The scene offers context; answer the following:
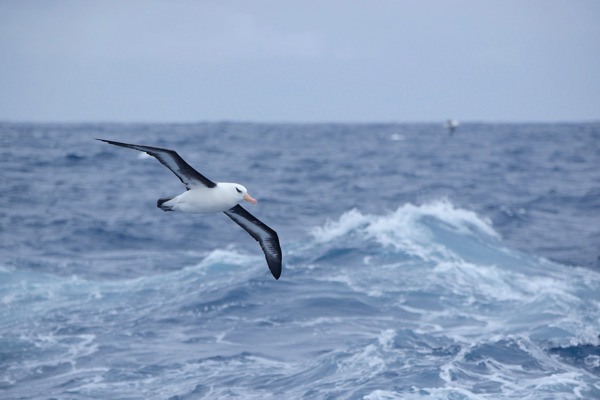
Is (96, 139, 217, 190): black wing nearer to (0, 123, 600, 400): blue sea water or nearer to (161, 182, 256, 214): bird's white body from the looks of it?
(161, 182, 256, 214): bird's white body

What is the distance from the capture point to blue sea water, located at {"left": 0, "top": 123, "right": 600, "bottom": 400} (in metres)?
11.7

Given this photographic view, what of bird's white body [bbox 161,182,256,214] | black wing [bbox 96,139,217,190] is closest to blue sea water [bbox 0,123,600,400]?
bird's white body [bbox 161,182,256,214]

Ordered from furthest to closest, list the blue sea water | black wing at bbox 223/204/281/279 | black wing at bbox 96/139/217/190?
the blue sea water
black wing at bbox 223/204/281/279
black wing at bbox 96/139/217/190

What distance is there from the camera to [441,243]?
20.5 meters

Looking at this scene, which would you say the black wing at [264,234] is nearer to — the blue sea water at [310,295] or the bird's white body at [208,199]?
the bird's white body at [208,199]

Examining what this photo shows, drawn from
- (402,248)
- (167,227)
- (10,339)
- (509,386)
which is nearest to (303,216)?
(167,227)

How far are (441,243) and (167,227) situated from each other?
766cm

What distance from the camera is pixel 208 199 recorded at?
9.23 metres

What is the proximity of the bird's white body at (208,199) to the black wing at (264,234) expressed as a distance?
1.09 m

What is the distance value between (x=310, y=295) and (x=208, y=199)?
6902mm

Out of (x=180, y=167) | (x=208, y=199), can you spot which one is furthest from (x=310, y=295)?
(x=180, y=167)

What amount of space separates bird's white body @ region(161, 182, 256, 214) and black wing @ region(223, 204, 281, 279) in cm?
109

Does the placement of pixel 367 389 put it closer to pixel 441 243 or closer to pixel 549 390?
pixel 549 390

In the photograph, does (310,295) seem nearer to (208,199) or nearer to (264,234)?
(264,234)
